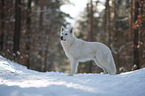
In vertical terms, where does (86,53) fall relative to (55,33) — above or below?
below

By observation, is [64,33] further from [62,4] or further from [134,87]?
[62,4]

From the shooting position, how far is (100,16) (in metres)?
26.2

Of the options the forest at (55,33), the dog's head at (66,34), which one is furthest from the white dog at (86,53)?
the forest at (55,33)

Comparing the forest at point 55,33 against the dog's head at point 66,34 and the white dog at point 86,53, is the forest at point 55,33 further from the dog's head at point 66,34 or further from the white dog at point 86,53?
the dog's head at point 66,34

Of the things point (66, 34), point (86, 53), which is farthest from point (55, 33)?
point (86, 53)

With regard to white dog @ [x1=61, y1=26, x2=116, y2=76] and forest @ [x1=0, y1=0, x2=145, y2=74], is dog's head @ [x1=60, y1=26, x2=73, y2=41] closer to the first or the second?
white dog @ [x1=61, y1=26, x2=116, y2=76]

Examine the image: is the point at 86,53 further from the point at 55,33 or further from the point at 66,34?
the point at 55,33

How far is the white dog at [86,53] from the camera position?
626 cm

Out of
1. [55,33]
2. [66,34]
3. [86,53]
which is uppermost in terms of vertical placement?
[55,33]

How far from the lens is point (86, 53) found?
636 cm

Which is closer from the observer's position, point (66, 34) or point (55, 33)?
point (66, 34)

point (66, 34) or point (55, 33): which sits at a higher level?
point (55, 33)

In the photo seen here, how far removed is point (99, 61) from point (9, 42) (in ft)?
32.2

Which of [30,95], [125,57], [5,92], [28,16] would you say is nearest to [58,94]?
[30,95]
